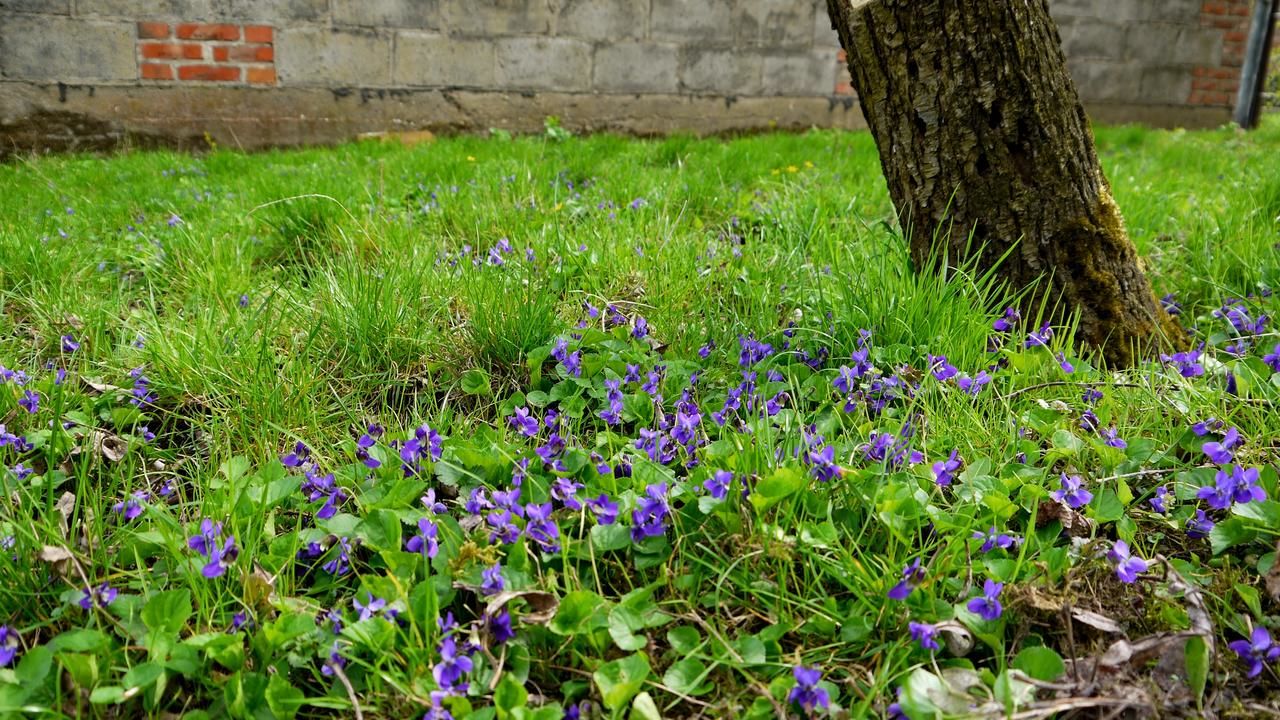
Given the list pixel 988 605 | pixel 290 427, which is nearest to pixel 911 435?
pixel 988 605

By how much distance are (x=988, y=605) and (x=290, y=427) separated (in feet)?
4.76

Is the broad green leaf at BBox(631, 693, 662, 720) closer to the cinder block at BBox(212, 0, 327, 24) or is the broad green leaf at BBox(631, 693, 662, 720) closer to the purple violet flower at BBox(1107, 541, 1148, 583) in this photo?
the purple violet flower at BBox(1107, 541, 1148, 583)

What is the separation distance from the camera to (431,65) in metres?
A: 6.14

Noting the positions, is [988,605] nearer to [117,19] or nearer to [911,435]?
[911,435]

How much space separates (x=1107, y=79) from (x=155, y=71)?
7.96 metres

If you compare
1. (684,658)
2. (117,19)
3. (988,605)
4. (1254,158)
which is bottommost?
(684,658)

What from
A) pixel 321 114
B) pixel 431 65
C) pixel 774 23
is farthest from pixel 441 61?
pixel 774 23

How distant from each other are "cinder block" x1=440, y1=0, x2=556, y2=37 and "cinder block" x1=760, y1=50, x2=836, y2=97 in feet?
6.13

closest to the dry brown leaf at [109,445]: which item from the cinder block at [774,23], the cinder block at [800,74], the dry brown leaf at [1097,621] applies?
the dry brown leaf at [1097,621]

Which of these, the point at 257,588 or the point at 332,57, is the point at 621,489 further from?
the point at 332,57

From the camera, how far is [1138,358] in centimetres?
226

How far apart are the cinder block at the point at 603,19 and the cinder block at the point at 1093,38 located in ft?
13.4

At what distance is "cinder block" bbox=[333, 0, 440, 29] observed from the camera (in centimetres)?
580

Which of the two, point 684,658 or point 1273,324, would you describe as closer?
point 684,658
